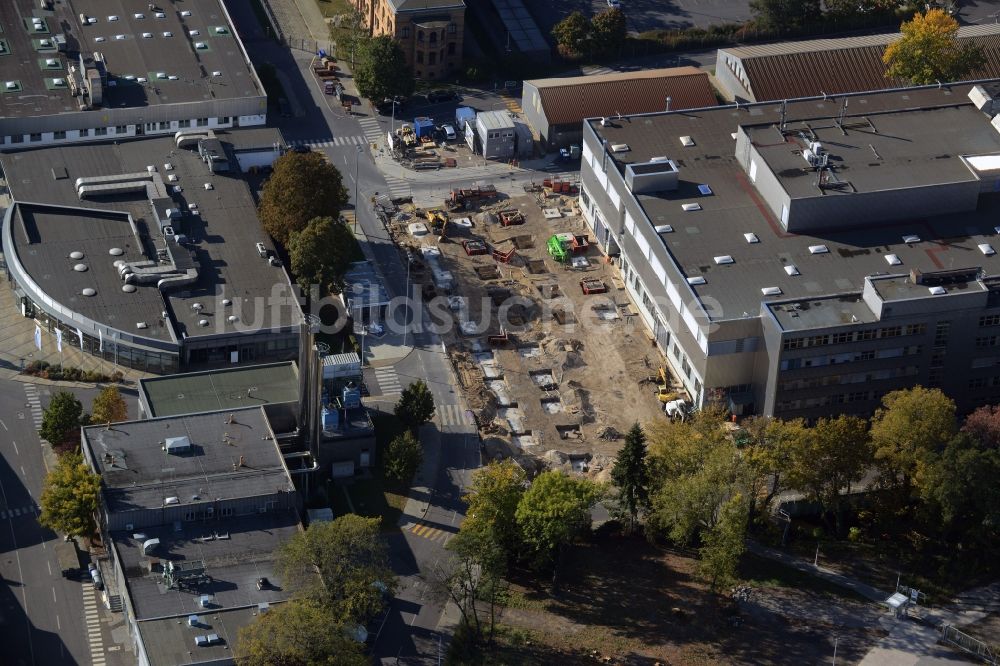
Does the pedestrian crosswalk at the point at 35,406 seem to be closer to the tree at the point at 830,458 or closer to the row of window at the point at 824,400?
the row of window at the point at 824,400

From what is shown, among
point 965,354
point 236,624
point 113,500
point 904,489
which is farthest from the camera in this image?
point 965,354

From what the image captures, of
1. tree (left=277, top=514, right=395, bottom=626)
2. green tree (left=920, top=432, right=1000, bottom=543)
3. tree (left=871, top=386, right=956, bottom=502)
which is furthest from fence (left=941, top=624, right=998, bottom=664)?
tree (left=277, top=514, right=395, bottom=626)

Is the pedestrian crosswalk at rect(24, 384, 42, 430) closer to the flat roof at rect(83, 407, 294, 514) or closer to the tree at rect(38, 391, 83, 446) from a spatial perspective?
the tree at rect(38, 391, 83, 446)

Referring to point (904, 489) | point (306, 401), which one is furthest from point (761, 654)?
point (306, 401)

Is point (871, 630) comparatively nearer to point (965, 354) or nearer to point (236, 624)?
point (965, 354)

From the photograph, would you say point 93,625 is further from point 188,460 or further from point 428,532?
point 428,532

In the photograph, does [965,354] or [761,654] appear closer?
[761,654]
